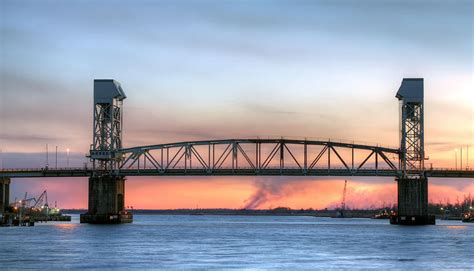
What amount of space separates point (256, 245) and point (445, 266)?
1294 inches

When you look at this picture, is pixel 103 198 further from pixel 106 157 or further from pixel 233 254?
pixel 233 254

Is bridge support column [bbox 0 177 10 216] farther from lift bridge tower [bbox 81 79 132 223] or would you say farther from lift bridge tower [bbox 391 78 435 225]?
lift bridge tower [bbox 391 78 435 225]

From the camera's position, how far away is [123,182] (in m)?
177

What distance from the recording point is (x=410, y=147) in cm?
17712

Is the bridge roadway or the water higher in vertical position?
the bridge roadway

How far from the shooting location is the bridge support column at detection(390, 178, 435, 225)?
168625mm

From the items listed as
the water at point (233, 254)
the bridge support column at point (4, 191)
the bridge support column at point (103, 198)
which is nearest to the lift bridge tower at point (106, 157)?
the bridge support column at point (103, 198)

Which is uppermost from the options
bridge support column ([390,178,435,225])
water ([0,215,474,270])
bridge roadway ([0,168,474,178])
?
bridge roadway ([0,168,474,178])

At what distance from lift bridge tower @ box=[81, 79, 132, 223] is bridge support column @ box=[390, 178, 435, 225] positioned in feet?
174

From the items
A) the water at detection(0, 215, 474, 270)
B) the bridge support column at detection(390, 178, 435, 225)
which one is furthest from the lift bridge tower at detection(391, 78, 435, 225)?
the water at detection(0, 215, 474, 270)

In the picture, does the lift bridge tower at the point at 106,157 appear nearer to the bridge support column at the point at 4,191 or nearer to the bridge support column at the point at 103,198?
the bridge support column at the point at 103,198

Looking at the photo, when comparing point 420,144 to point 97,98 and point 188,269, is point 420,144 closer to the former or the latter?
point 97,98

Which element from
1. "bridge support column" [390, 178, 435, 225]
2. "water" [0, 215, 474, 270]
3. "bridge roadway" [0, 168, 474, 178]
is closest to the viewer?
"water" [0, 215, 474, 270]

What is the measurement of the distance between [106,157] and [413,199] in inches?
2276
